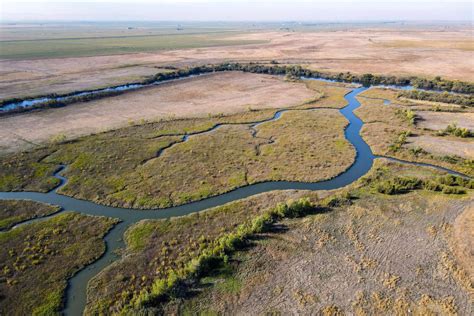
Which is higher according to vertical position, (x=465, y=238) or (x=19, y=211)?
(x=19, y=211)

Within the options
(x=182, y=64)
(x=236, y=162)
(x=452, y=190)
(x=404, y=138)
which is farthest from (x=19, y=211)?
(x=182, y=64)

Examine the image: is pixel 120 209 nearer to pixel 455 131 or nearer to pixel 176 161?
pixel 176 161

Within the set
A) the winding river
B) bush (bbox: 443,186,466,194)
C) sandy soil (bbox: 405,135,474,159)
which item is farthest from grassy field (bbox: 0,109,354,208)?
bush (bbox: 443,186,466,194)

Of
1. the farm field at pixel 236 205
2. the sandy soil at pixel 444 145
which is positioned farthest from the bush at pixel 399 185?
the sandy soil at pixel 444 145

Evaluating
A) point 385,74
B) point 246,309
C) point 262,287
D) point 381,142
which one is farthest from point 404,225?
point 385,74

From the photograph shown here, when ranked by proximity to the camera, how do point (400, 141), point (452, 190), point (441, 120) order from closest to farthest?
point (452, 190)
point (400, 141)
point (441, 120)

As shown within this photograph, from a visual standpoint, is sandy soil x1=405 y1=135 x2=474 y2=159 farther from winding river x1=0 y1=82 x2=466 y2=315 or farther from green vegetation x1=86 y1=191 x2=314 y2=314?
green vegetation x1=86 y1=191 x2=314 y2=314

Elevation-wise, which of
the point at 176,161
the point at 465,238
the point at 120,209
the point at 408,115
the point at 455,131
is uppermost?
the point at 408,115

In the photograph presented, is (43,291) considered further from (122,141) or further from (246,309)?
(122,141)
